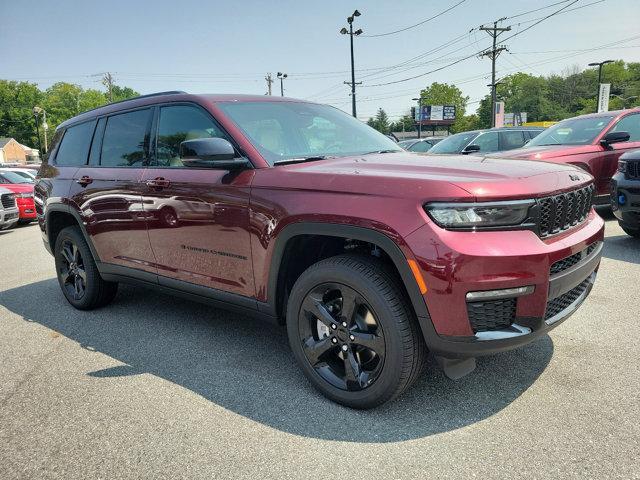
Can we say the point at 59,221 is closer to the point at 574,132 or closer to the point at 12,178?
the point at 574,132

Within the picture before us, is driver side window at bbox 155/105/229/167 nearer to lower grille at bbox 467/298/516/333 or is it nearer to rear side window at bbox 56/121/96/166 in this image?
rear side window at bbox 56/121/96/166

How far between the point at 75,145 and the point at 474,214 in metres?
4.05

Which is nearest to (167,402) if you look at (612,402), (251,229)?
(251,229)

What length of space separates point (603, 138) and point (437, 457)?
6.94 metres

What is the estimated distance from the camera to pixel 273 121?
3322mm

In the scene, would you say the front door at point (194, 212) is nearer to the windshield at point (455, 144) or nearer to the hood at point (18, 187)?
the windshield at point (455, 144)

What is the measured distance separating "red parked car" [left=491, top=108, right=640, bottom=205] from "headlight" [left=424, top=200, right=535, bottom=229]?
17.1 feet

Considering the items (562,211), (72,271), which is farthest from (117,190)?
(562,211)

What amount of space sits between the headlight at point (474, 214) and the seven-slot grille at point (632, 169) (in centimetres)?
435

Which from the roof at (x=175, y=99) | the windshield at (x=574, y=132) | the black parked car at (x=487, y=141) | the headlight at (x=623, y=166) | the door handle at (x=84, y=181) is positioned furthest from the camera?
the black parked car at (x=487, y=141)

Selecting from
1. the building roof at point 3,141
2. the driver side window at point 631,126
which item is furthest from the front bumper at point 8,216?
the building roof at point 3,141

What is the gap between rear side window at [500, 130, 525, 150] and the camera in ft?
33.5

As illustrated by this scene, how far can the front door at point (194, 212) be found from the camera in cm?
296

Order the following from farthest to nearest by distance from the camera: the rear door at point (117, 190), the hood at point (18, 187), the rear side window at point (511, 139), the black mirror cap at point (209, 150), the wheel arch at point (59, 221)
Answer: the hood at point (18, 187)
the rear side window at point (511, 139)
the wheel arch at point (59, 221)
the rear door at point (117, 190)
the black mirror cap at point (209, 150)
